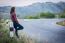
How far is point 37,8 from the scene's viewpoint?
1215 mm

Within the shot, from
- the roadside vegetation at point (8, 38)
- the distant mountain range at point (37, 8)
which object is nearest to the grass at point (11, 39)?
the roadside vegetation at point (8, 38)

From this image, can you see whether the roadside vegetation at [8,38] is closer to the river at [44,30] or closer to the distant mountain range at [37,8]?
the river at [44,30]

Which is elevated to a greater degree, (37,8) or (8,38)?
(37,8)

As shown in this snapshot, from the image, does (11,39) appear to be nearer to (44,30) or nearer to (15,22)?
(15,22)

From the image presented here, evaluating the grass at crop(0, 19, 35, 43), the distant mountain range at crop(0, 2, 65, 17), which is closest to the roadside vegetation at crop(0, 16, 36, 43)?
the grass at crop(0, 19, 35, 43)

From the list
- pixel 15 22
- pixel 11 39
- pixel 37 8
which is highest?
pixel 37 8

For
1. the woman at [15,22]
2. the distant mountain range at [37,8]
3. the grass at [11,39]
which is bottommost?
the grass at [11,39]

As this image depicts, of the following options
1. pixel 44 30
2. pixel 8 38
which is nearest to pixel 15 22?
pixel 8 38

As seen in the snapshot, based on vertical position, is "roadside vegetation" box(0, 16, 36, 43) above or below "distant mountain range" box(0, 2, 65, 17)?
below

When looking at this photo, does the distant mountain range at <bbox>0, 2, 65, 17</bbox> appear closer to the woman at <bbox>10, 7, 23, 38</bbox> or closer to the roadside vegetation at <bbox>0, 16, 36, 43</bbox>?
the woman at <bbox>10, 7, 23, 38</bbox>

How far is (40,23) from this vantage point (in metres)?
1.19

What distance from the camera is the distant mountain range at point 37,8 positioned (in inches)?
47.5

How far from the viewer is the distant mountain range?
121 centimetres

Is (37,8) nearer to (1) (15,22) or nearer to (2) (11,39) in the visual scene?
(1) (15,22)
